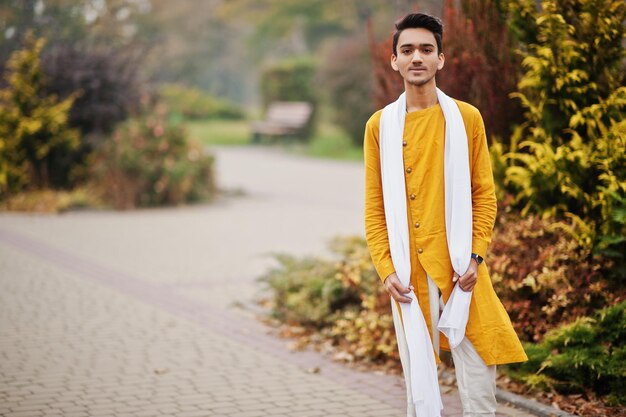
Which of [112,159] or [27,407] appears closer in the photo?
[27,407]

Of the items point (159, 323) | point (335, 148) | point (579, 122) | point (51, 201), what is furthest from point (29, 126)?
point (335, 148)

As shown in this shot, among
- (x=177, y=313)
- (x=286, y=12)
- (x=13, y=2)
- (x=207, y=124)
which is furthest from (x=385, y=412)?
(x=286, y=12)

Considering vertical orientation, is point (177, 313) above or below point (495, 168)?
below

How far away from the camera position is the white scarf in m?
3.73

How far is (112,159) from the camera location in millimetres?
14680

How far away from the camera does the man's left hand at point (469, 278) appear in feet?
12.2

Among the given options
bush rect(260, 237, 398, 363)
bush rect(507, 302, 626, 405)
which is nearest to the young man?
bush rect(507, 302, 626, 405)

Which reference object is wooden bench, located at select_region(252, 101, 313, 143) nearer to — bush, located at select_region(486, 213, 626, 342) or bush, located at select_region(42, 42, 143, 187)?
bush, located at select_region(42, 42, 143, 187)

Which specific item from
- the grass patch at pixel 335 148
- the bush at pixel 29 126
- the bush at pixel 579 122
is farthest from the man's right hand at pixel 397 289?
the grass patch at pixel 335 148

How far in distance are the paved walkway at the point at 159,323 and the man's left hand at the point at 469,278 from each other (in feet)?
5.05

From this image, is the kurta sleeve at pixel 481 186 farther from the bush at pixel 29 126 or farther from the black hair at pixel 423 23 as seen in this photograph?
the bush at pixel 29 126

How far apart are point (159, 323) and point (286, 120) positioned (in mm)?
22521

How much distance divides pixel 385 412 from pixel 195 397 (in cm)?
116

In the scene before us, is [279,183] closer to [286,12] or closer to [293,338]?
[293,338]
